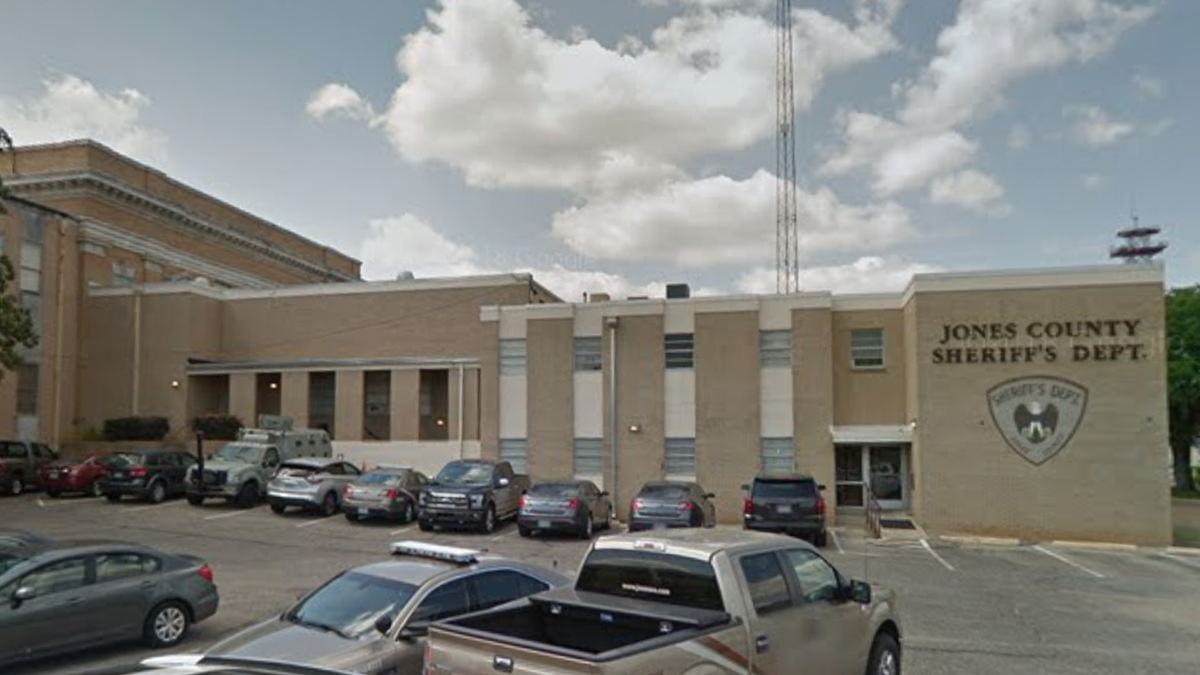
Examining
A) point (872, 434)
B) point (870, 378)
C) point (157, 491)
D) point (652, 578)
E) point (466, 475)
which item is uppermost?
point (870, 378)

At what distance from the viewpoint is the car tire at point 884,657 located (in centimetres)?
822

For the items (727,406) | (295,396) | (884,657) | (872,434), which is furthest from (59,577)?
(295,396)

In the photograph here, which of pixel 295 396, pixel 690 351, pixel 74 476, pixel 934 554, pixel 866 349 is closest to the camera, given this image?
pixel 934 554

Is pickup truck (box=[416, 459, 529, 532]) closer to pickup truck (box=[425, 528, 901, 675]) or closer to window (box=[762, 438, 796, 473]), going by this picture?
window (box=[762, 438, 796, 473])

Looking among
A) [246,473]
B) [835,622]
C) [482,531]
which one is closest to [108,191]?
[246,473]

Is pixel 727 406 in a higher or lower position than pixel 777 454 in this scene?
higher

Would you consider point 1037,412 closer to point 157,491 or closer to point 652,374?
point 652,374

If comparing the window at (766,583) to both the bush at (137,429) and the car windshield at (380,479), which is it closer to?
the car windshield at (380,479)

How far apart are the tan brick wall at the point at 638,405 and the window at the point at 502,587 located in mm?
20287

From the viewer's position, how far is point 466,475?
2519 cm

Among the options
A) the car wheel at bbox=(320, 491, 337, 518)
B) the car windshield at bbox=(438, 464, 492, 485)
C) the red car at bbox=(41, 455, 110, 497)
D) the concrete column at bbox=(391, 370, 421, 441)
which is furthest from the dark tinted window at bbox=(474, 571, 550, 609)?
the concrete column at bbox=(391, 370, 421, 441)

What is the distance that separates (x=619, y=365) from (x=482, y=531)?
860cm

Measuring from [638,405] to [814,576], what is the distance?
72.8 feet

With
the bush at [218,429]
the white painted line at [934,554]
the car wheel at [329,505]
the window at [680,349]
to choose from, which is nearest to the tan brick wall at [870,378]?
the window at [680,349]
